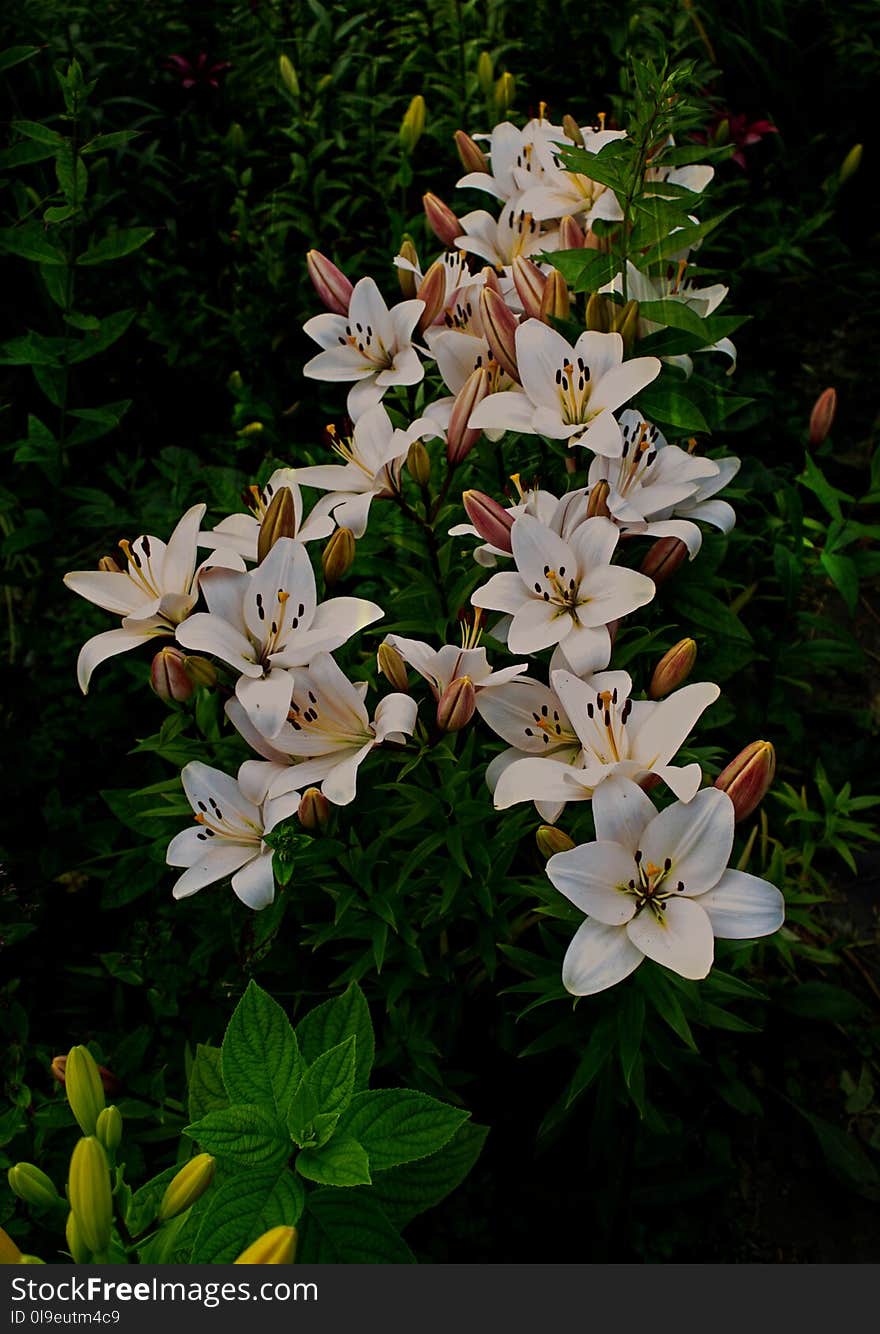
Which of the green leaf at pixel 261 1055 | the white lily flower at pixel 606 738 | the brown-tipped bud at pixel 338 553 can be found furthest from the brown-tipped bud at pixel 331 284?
the green leaf at pixel 261 1055

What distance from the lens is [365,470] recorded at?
142 centimetres

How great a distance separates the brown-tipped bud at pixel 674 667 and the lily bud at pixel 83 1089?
684 millimetres

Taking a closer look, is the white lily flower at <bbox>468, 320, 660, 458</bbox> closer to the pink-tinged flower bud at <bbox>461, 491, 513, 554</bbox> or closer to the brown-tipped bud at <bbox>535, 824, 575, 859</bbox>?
the pink-tinged flower bud at <bbox>461, 491, 513, 554</bbox>

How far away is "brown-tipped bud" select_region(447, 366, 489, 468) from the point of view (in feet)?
4.52

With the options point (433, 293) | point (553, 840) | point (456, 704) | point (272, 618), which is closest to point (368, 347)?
point (433, 293)

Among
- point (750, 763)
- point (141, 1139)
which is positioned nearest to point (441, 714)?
point (750, 763)

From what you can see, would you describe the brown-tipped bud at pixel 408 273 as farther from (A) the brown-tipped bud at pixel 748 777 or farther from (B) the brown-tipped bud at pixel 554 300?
(A) the brown-tipped bud at pixel 748 777

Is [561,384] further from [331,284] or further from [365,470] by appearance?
[331,284]

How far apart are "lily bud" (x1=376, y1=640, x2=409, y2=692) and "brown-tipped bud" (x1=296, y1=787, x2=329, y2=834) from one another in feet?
0.49

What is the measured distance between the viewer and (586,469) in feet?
4.94

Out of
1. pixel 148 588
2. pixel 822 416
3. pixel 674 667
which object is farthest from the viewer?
pixel 822 416

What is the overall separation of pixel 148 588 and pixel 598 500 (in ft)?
1.77

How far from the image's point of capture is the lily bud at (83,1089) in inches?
40.0

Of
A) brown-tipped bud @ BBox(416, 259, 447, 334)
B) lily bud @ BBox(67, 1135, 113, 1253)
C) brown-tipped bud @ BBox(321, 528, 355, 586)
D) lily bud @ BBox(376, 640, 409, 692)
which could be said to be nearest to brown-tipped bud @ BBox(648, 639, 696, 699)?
lily bud @ BBox(376, 640, 409, 692)
